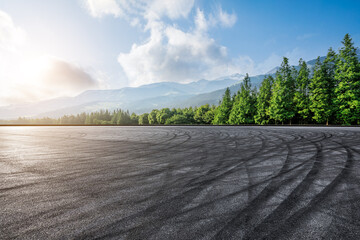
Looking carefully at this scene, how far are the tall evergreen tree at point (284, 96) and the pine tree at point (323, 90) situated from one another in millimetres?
4112

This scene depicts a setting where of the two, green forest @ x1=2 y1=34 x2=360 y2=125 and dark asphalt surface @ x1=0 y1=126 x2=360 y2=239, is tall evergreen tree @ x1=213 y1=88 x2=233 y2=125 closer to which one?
green forest @ x1=2 y1=34 x2=360 y2=125

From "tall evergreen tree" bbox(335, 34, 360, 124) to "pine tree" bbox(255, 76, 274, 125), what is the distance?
14.1 meters

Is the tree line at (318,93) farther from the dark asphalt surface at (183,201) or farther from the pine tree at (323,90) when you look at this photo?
the dark asphalt surface at (183,201)

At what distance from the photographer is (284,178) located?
443 cm

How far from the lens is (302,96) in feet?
132

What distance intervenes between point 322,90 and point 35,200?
47203mm

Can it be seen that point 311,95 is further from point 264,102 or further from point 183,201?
point 183,201

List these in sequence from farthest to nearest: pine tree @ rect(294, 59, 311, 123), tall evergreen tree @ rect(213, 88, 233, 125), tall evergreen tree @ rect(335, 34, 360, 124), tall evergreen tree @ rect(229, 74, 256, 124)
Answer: tall evergreen tree @ rect(213, 88, 233, 125) < tall evergreen tree @ rect(229, 74, 256, 124) < pine tree @ rect(294, 59, 311, 123) < tall evergreen tree @ rect(335, 34, 360, 124)

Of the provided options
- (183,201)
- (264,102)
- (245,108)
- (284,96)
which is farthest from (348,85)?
(183,201)

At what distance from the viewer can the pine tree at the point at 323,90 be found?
36.2 meters

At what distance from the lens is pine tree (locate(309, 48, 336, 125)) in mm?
36250

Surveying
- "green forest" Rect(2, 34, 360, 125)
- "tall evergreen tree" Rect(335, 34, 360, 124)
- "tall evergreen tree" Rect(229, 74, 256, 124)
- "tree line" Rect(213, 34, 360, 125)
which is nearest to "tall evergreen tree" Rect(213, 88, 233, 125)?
"green forest" Rect(2, 34, 360, 125)

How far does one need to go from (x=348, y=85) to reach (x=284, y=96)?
10.8 m

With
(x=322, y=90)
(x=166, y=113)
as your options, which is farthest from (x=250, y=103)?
(x=166, y=113)
